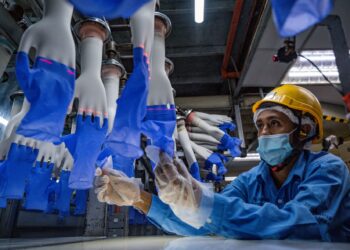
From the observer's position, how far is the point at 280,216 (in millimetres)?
864

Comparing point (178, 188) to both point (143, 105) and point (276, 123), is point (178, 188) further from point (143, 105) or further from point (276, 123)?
point (276, 123)

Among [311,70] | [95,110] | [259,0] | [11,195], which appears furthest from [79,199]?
[311,70]

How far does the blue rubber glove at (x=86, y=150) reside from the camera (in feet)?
2.74

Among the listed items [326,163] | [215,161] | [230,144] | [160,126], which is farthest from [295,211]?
[215,161]

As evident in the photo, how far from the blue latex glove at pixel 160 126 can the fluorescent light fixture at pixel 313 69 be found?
1638 millimetres

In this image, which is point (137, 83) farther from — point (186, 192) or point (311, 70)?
point (311, 70)

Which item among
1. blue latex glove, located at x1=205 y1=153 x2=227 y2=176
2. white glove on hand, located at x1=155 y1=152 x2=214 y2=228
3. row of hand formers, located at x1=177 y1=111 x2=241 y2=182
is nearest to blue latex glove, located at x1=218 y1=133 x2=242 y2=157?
row of hand formers, located at x1=177 y1=111 x2=241 y2=182

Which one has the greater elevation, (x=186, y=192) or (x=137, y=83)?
(x=137, y=83)

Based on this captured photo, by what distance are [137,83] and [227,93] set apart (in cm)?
282

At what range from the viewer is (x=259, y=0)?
2.03 metres

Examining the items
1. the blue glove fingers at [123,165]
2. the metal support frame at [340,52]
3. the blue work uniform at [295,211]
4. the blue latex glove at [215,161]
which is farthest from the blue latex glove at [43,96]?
the blue latex glove at [215,161]

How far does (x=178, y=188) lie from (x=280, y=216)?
37 centimetres

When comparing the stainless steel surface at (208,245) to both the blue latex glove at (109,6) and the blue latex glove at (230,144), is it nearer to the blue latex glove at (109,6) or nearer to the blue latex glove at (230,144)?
the blue latex glove at (109,6)

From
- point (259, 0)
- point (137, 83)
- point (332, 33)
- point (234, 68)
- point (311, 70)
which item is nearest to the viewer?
point (137, 83)
